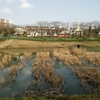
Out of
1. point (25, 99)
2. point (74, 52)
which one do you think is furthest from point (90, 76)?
point (74, 52)

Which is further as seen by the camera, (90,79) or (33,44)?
(33,44)

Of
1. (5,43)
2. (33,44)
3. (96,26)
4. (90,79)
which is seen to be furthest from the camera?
(96,26)

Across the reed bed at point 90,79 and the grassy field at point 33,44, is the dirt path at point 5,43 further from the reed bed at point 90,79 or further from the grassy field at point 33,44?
the reed bed at point 90,79

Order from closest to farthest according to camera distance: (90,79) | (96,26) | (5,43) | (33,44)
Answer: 1. (90,79)
2. (5,43)
3. (33,44)
4. (96,26)

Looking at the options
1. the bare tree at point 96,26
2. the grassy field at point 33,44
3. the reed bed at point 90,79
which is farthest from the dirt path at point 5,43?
the bare tree at point 96,26

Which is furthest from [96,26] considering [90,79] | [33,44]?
[90,79]

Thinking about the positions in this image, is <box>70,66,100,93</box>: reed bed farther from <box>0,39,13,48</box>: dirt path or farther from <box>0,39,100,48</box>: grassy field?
<box>0,39,13,48</box>: dirt path

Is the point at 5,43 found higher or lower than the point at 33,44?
higher

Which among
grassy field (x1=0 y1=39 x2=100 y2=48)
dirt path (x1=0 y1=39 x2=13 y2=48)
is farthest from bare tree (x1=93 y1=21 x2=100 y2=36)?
dirt path (x1=0 y1=39 x2=13 y2=48)

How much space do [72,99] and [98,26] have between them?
209 feet

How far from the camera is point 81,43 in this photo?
44969 millimetres

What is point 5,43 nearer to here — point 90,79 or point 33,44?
point 33,44

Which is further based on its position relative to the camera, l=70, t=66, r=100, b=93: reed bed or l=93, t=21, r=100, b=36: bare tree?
l=93, t=21, r=100, b=36: bare tree

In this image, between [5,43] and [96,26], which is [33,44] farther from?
[96,26]
